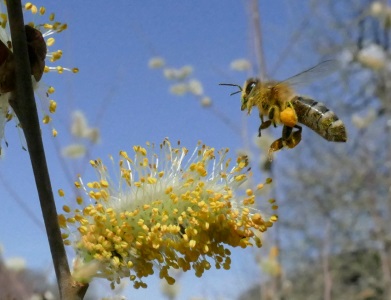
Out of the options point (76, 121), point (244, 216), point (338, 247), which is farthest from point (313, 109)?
point (338, 247)

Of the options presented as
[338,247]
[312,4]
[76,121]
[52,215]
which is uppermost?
[338,247]

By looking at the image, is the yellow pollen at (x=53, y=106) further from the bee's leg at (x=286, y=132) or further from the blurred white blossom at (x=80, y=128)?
the blurred white blossom at (x=80, y=128)

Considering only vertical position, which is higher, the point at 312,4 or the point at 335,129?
the point at 312,4

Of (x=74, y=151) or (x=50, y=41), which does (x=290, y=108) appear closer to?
(x=50, y=41)

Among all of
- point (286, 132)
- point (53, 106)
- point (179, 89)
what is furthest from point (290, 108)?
point (179, 89)

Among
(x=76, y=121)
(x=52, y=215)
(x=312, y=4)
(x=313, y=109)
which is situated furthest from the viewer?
(x=312, y=4)

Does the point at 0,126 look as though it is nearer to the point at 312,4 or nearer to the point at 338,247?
the point at 312,4
